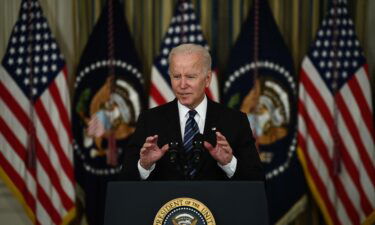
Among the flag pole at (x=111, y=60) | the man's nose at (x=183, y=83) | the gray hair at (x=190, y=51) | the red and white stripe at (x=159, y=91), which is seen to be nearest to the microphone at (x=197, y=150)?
the man's nose at (x=183, y=83)

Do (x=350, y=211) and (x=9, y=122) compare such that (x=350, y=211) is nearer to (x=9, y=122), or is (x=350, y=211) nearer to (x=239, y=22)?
(x=239, y=22)

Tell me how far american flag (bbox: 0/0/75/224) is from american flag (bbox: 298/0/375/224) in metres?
1.79

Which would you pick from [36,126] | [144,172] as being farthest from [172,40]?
[144,172]

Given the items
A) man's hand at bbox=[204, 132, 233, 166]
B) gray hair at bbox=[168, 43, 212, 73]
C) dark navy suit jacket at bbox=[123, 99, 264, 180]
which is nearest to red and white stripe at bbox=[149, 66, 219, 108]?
dark navy suit jacket at bbox=[123, 99, 264, 180]

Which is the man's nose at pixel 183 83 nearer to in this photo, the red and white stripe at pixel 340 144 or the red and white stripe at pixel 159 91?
the red and white stripe at pixel 159 91

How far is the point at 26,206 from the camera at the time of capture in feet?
15.3

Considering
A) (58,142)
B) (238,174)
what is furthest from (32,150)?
(238,174)

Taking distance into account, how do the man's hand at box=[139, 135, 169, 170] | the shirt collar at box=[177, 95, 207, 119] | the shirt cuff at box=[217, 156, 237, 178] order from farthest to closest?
the shirt collar at box=[177, 95, 207, 119] < the shirt cuff at box=[217, 156, 237, 178] < the man's hand at box=[139, 135, 169, 170]

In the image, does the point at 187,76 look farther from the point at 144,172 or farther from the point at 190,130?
the point at 144,172

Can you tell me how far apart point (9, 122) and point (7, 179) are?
0.43m

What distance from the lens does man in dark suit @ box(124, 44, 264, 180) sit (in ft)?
7.86

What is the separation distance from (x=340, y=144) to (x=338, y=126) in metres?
0.14

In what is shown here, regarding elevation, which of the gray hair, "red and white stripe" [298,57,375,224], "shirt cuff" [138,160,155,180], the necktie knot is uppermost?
the gray hair

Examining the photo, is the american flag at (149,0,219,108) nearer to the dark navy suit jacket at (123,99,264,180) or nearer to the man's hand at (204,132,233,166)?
the dark navy suit jacket at (123,99,264,180)
